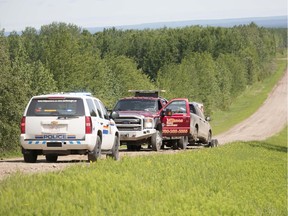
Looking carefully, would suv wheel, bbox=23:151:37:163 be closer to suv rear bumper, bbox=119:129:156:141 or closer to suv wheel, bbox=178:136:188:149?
suv rear bumper, bbox=119:129:156:141

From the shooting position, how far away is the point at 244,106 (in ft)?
→ 417

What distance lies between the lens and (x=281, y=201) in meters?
18.3

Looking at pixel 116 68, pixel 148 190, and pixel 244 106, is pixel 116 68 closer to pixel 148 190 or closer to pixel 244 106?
pixel 244 106

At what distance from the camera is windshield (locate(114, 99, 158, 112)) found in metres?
30.1

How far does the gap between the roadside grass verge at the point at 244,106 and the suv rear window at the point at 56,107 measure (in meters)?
56.0

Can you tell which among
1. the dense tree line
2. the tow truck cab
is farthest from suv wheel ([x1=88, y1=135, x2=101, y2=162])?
the dense tree line

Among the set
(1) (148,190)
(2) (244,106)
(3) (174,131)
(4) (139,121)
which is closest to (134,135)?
(4) (139,121)

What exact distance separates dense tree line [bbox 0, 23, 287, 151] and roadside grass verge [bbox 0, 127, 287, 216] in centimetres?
2418

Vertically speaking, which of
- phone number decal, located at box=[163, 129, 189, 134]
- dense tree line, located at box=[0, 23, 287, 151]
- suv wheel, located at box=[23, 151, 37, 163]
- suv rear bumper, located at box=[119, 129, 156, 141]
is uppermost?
suv wheel, located at box=[23, 151, 37, 163]

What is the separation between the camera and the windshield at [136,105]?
30.1 meters

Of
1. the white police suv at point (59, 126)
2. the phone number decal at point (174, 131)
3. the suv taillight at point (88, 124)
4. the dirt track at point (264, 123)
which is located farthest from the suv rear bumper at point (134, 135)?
the dirt track at point (264, 123)

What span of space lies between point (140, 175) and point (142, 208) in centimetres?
384

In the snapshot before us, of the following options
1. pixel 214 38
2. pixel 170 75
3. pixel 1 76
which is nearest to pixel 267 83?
pixel 214 38

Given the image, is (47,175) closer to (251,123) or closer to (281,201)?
(281,201)
